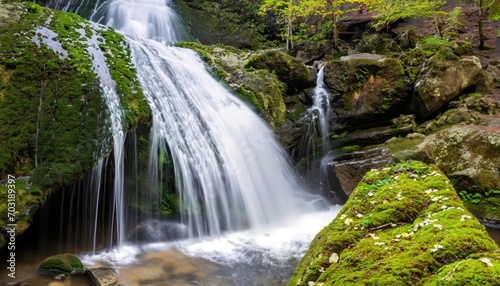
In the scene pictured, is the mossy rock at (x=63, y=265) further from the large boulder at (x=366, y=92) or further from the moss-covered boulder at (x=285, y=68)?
the moss-covered boulder at (x=285, y=68)

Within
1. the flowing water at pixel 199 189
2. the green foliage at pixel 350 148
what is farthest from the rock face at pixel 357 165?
the flowing water at pixel 199 189

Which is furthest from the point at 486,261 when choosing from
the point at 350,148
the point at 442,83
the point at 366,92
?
the point at 442,83

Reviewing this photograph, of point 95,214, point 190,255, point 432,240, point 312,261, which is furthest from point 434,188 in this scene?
point 95,214

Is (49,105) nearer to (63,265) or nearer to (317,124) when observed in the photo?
(63,265)

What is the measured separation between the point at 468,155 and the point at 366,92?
4213 millimetres

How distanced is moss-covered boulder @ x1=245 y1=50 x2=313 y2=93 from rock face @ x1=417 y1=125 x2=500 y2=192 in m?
5.02

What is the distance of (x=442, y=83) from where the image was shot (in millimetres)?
10312

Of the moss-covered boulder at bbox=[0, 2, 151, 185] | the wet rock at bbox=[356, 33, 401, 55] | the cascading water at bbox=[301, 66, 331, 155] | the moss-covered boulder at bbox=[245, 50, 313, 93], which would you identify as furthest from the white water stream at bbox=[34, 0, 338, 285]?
the wet rock at bbox=[356, 33, 401, 55]

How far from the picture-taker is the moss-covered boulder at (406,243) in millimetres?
2157

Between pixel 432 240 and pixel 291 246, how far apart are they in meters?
4.14

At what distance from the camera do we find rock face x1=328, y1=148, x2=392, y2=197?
8.48 meters

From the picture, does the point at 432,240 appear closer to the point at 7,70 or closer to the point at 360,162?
the point at 360,162

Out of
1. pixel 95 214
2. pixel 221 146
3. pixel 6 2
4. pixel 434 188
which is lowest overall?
pixel 95 214

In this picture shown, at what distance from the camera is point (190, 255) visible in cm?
570
